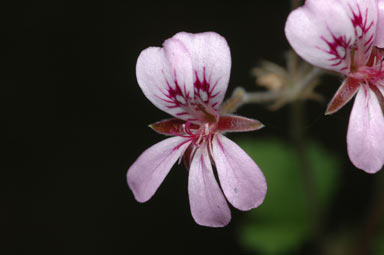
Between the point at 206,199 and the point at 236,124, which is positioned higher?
the point at 236,124

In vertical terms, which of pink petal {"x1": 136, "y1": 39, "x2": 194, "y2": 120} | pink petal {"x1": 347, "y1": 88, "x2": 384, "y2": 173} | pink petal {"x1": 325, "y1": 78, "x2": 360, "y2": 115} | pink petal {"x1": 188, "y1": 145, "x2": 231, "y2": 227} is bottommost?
pink petal {"x1": 188, "y1": 145, "x2": 231, "y2": 227}

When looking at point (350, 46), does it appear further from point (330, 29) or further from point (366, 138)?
point (366, 138)

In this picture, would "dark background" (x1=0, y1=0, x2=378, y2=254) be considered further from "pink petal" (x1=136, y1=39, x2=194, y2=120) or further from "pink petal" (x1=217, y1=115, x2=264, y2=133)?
"pink petal" (x1=136, y1=39, x2=194, y2=120)

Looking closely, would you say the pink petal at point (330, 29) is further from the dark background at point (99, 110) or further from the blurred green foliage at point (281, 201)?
the blurred green foliage at point (281, 201)

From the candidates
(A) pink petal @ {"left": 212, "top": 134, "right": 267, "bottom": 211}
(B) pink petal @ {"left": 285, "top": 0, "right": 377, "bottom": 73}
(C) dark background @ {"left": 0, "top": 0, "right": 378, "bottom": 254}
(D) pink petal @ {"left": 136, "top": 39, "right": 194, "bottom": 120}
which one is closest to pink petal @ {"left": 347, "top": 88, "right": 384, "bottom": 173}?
(B) pink petal @ {"left": 285, "top": 0, "right": 377, "bottom": 73}

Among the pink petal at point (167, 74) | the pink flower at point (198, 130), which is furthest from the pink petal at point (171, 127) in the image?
the pink petal at point (167, 74)

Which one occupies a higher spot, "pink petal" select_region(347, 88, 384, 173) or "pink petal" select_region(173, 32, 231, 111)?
"pink petal" select_region(173, 32, 231, 111)

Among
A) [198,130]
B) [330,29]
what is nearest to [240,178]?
[198,130]
